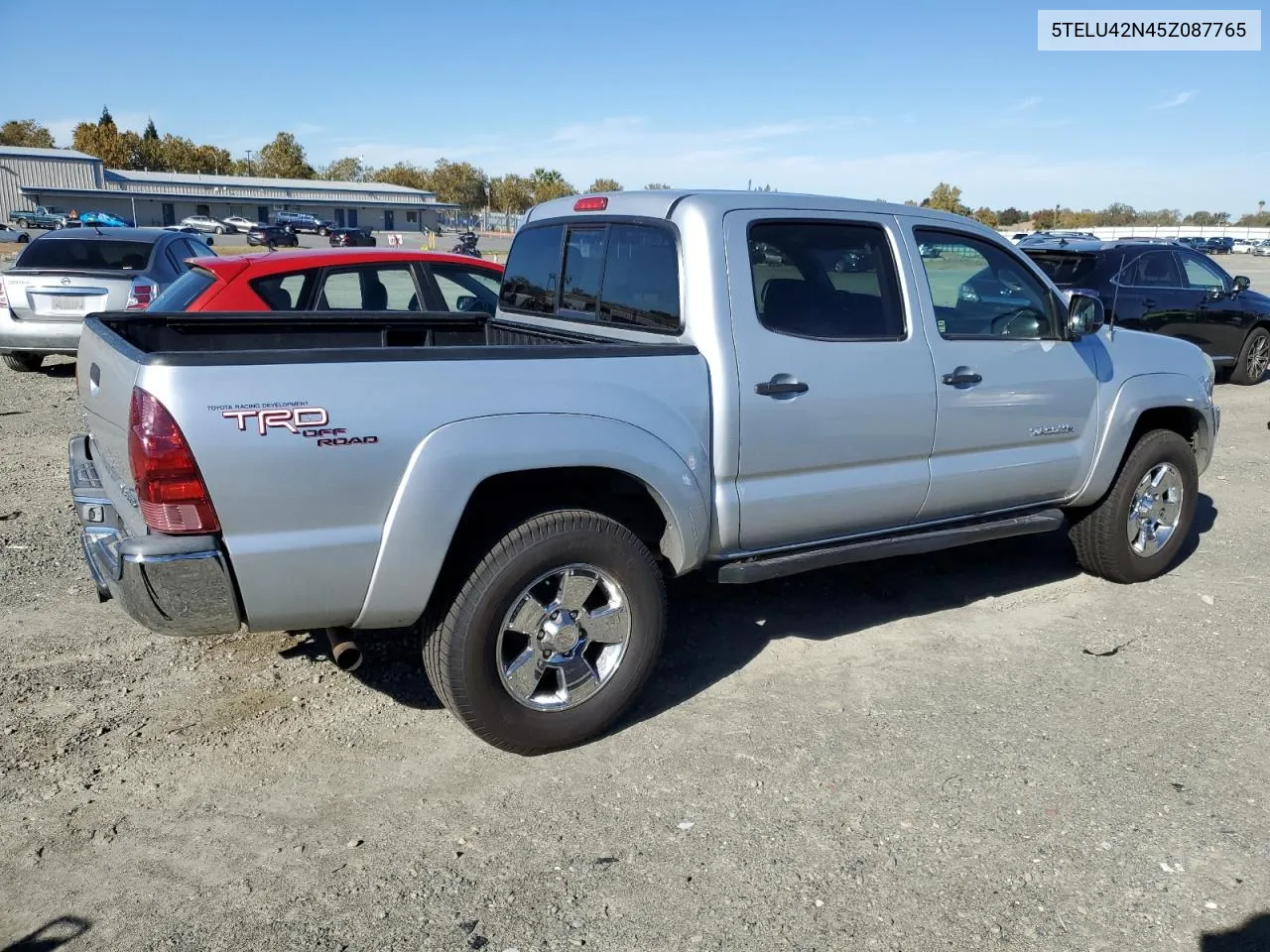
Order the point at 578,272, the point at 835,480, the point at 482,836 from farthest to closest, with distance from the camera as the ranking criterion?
the point at 578,272, the point at 835,480, the point at 482,836

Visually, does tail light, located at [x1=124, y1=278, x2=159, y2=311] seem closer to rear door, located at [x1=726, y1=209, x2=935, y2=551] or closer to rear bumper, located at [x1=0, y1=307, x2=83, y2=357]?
rear bumper, located at [x1=0, y1=307, x2=83, y2=357]

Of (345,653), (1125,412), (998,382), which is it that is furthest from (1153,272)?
(345,653)

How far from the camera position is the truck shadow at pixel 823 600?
452 centimetres

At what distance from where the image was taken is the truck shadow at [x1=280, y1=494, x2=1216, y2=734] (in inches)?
171

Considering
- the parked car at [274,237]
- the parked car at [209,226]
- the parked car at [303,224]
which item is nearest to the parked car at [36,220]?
the parked car at [209,226]

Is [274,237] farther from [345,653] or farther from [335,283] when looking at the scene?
[345,653]

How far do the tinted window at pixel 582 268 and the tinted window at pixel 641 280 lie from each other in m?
0.07

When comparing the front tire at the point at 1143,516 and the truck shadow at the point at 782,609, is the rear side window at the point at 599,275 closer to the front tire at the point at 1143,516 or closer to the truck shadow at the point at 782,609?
the truck shadow at the point at 782,609

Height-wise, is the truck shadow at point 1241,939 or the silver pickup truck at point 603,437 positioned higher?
the silver pickup truck at point 603,437

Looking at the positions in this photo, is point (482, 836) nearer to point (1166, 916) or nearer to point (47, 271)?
point (1166, 916)

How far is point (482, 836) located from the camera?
10.7 feet

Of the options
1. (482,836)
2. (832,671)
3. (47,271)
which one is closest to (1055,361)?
(832,671)

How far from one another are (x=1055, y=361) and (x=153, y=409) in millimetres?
3881

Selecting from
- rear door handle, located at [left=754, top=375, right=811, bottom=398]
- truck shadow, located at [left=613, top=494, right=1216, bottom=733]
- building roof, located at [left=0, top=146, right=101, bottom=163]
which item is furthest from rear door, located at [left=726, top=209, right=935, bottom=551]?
building roof, located at [left=0, top=146, right=101, bottom=163]
